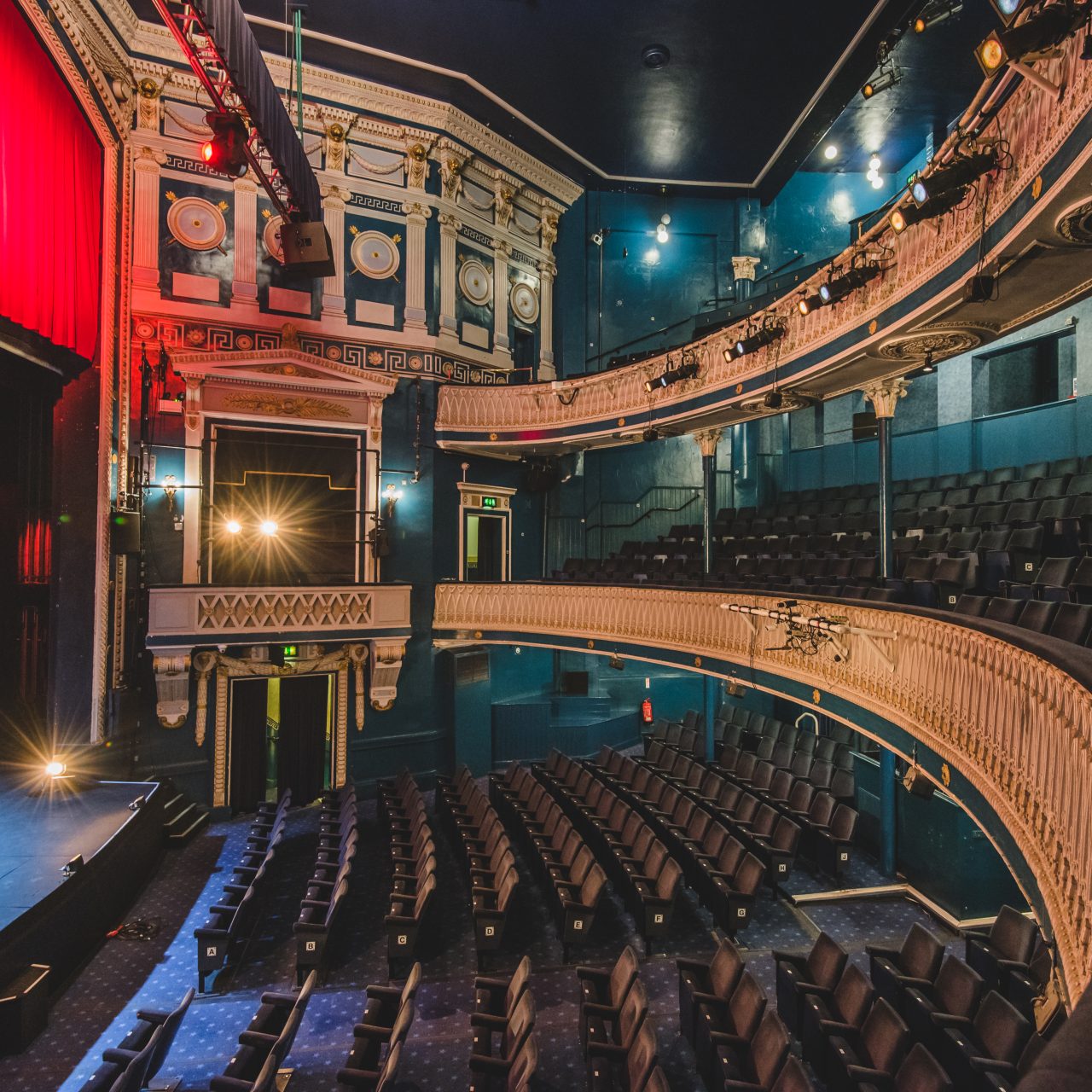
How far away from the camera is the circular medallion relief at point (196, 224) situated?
1067 centimetres

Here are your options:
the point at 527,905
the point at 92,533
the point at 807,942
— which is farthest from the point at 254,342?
the point at 807,942

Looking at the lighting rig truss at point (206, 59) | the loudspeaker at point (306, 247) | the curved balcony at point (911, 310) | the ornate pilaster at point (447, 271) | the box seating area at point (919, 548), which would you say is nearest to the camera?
the curved balcony at point (911, 310)

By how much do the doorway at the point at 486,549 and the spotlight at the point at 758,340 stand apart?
6149 mm

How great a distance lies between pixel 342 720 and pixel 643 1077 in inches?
323

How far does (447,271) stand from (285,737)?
823 centimetres

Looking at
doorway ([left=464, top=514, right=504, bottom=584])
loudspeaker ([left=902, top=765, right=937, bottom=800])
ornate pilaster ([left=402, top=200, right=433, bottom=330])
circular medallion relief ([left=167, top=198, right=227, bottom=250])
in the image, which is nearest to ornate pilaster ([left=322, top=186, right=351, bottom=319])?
ornate pilaster ([left=402, top=200, right=433, bottom=330])

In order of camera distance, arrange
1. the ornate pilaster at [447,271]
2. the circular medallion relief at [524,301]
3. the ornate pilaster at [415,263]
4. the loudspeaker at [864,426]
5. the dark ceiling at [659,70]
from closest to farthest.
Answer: the dark ceiling at [659,70] → the ornate pilaster at [415,263] → the ornate pilaster at [447,271] → the loudspeaker at [864,426] → the circular medallion relief at [524,301]

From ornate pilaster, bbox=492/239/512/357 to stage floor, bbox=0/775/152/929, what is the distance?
919 cm

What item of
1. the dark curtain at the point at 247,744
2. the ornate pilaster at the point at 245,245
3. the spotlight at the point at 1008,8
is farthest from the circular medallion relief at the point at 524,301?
the spotlight at the point at 1008,8

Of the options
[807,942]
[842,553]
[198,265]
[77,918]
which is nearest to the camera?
[77,918]

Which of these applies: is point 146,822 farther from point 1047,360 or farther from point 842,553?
point 1047,360

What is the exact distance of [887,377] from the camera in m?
7.65

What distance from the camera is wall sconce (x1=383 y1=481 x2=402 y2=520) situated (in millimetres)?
11859

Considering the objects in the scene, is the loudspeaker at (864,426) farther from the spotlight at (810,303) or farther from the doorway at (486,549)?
the doorway at (486,549)
